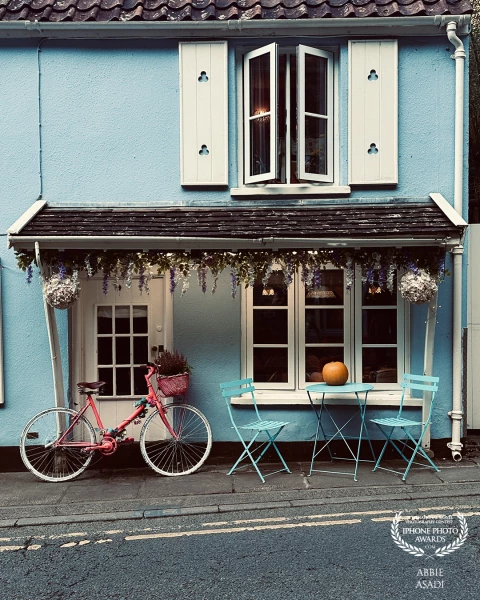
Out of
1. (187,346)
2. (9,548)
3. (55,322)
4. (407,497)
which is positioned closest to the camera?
(9,548)

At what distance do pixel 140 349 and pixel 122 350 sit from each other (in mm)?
237

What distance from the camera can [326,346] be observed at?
807 cm

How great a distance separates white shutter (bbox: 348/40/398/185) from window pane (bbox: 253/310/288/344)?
194cm

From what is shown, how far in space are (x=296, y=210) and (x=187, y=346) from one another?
219 centimetres

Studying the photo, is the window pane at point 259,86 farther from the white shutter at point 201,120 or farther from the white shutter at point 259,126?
the white shutter at point 201,120

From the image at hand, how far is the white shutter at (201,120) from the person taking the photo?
7.95 m

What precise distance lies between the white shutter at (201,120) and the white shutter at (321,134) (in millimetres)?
944

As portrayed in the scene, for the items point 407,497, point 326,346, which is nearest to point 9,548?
point 407,497

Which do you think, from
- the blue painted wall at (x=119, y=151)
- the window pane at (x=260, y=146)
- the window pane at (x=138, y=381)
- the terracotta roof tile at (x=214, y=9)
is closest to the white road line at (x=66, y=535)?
the blue painted wall at (x=119, y=151)

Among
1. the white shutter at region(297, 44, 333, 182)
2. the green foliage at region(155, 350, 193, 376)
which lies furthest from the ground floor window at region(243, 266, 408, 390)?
the white shutter at region(297, 44, 333, 182)

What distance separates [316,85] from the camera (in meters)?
8.15

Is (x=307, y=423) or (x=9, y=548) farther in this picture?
(x=307, y=423)

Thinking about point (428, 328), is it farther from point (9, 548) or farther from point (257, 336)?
point (9, 548)

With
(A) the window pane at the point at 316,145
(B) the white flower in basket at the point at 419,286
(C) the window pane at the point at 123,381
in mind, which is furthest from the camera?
(C) the window pane at the point at 123,381
